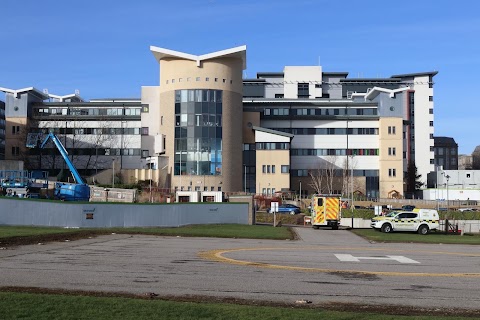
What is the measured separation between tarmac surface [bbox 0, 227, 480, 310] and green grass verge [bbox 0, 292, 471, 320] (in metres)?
1.46

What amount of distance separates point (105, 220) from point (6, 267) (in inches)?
994

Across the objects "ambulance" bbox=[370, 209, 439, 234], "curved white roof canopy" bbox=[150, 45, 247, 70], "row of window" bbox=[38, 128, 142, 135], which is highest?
"curved white roof canopy" bbox=[150, 45, 247, 70]

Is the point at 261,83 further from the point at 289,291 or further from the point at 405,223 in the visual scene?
the point at 289,291

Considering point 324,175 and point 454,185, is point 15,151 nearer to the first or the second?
point 324,175

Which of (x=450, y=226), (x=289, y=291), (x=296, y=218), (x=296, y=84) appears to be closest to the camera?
(x=289, y=291)

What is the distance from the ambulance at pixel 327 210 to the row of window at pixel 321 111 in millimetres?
60473

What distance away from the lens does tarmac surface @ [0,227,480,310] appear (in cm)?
1309

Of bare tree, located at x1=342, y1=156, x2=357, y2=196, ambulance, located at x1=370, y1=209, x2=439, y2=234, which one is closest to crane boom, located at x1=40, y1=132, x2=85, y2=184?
ambulance, located at x1=370, y1=209, x2=439, y2=234

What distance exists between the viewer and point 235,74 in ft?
310

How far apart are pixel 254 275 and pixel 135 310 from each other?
6267 mm

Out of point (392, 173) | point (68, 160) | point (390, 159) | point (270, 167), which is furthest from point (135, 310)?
point (392, 173)

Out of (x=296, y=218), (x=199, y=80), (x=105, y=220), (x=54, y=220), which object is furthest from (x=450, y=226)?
(x=199, y=80)

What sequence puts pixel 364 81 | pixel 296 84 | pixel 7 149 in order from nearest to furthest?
pixel 7 149, pixel 296 84, pixel 364 81

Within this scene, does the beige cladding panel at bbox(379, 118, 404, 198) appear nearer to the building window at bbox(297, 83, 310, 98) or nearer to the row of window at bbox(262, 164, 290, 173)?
the row of window at bbox(262, 164, 290, 173)
